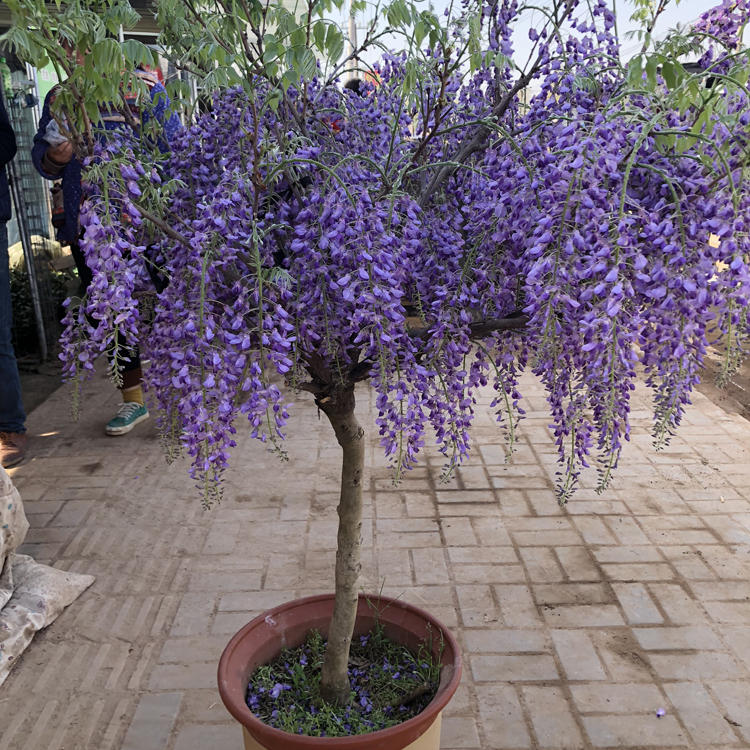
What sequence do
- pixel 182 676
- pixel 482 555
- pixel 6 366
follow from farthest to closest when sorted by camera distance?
pixel 6 366, pixel 482 555, pixel 182 676

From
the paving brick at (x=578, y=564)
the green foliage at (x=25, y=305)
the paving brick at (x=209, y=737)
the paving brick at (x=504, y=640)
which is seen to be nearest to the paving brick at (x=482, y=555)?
the paving brick at (x=578, y=564)

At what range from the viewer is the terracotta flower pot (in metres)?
1.94

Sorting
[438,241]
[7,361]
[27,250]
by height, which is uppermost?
[438,241]

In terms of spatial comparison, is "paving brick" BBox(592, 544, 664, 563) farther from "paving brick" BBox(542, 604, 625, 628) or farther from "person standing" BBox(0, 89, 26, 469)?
"person standing" BBox(0, 89, 26, 469)

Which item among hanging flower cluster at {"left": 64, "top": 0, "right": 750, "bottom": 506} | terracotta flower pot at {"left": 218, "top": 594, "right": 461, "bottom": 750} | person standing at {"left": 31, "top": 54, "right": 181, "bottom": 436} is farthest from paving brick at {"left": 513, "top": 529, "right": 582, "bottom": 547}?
person standing at {"left": 31, "top": 54, "right": 181, "bottom": 436}

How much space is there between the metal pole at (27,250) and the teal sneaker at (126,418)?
1.76m

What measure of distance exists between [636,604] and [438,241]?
7.06 feet

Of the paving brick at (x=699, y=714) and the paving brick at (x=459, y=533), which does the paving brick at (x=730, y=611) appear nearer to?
the paving brick at (x=699, y=714)

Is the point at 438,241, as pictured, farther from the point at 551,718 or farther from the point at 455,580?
the point at 455,580

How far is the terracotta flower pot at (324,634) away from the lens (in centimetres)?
194

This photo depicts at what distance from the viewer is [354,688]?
2.43 m

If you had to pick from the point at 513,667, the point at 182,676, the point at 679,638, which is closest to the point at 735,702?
the point at 679,638

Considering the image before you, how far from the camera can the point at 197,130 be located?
194 centimetres

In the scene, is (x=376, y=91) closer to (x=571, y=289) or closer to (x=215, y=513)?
(x=571, y=289)
